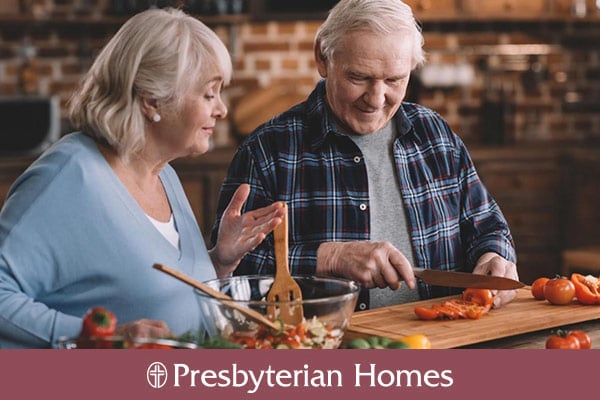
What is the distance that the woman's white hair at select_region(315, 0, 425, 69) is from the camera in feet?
8.05

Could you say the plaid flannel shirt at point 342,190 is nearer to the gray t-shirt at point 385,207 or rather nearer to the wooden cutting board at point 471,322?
the gray t-shirt at point 385,207

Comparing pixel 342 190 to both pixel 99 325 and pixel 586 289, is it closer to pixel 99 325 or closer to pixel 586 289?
pixel 586 289

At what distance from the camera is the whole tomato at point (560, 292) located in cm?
237

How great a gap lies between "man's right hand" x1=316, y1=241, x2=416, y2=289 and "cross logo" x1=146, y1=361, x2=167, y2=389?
0.87 metres

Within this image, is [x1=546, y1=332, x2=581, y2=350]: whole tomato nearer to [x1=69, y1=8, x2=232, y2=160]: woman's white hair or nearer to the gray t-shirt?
the gray t-shirt

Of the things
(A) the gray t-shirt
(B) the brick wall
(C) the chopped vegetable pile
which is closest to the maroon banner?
(C) the chopped vegetable pile

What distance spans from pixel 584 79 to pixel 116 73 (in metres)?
4.95

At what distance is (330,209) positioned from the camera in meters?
2.62

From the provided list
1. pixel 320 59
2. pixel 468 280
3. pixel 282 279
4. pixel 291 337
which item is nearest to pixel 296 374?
pixel 291 337

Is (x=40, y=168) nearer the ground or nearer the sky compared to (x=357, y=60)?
nearer the ground

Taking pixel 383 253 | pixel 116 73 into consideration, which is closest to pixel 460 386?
pixel 383 253

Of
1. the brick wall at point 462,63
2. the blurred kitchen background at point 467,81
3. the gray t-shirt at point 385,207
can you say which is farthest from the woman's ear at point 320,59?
the brick wall at point 462,63

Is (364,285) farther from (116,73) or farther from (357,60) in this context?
(116,73)

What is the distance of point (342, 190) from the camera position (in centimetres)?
263
